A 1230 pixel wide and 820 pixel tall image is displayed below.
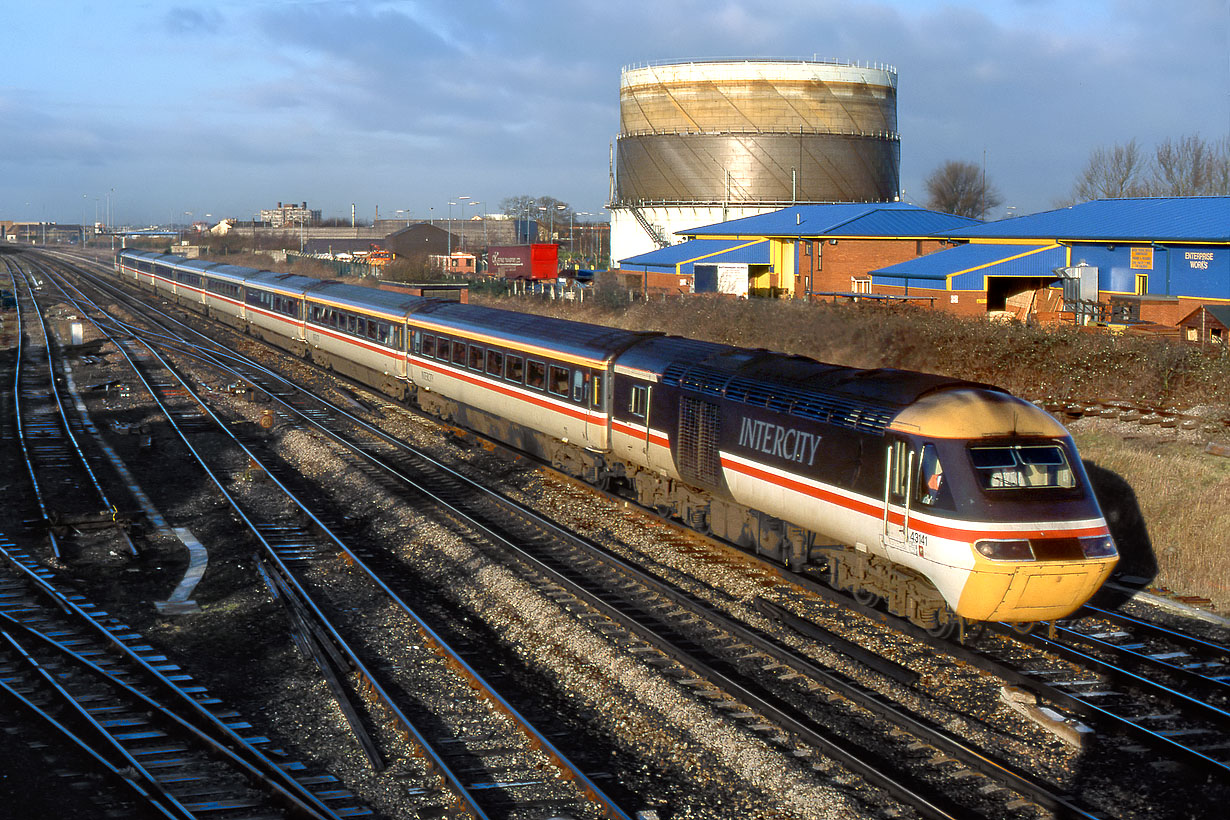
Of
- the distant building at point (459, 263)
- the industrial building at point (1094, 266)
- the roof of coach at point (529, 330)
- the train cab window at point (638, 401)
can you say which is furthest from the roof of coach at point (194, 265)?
the train cab window at point (638, 401)

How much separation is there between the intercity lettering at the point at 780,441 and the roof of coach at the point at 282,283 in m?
30.4

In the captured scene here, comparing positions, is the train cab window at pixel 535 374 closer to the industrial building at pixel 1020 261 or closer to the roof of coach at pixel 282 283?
the industrial building at pixel 1020 261

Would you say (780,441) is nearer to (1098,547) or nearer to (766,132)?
(1098,547)

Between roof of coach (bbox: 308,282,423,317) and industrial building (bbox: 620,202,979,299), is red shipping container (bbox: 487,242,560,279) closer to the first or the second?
industrial building (bbox: 620,202,979,299)

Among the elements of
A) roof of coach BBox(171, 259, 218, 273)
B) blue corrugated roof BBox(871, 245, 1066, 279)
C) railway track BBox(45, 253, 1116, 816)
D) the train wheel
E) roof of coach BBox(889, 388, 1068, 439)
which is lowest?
railway track BBox(45, 253, 1116, 816)

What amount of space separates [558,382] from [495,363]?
3570 mm

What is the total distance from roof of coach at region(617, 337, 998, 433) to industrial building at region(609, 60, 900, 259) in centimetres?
6099

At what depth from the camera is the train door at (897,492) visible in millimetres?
12930

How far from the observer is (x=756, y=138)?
79.1 meters

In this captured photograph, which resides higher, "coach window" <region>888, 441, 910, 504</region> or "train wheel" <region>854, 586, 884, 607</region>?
"coach window" <region>888, 441, 910, 504</region>

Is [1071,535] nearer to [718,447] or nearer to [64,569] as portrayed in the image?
[718,447]

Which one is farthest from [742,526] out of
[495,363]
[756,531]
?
[495,363]

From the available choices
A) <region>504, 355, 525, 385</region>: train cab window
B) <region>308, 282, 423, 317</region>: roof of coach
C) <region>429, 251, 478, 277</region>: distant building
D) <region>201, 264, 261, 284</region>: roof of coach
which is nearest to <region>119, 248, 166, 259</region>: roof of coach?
<region>429, 251, 478, 277</region>: distant building

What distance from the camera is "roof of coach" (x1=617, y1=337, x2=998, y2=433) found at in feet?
45.1
